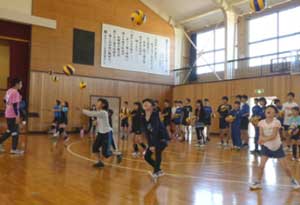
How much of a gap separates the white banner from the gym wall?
1.06ft

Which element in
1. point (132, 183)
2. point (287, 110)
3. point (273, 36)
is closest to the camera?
point (132, 183)

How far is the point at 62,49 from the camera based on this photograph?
1672cm

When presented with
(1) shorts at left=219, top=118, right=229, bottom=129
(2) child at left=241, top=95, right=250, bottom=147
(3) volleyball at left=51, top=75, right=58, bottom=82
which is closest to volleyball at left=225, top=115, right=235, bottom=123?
(2) child at left=241, top=95, right=250, bottom=147

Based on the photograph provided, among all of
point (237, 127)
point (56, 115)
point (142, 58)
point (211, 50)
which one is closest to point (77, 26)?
point (142, 58)

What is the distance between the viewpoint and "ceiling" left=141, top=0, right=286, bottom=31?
18.0 metres

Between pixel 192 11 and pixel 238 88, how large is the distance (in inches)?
223

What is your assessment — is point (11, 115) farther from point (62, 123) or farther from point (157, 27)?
point (157, 27)

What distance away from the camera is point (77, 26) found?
1719 cm

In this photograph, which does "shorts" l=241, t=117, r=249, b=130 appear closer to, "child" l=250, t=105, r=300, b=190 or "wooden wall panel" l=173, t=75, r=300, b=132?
"wooden wall panel" l=173, t=75, r=300, b=132

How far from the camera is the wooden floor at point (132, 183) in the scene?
4.16 m

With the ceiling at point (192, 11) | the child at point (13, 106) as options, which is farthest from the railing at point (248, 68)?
the child at point (13, 106)

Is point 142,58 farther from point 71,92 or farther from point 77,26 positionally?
point 71,92

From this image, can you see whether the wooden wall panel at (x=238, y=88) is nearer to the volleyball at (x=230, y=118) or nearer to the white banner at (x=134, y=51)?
the white banner at (x=134, y=51)

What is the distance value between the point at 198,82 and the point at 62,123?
8737 mm
